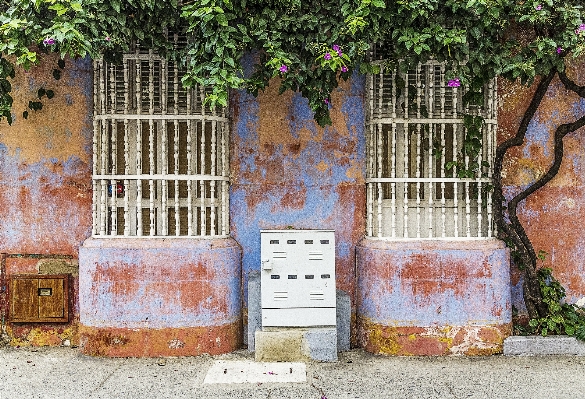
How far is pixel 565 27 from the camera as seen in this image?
5.54 m

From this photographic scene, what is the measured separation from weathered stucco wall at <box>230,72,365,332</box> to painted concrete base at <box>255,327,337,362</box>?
0.93 meters

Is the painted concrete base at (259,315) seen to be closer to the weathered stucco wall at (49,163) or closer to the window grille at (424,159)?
the window grille at (424,159)

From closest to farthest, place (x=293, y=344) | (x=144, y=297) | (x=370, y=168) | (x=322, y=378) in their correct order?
1. (x=322, y=378)
2. (x=293, y=344)
3. (x=144, y=297)
4. (x=370, y=168)

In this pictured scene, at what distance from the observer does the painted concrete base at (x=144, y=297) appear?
5.97m

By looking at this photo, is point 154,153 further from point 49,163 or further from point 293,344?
point 293,344

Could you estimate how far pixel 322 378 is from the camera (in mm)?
5391

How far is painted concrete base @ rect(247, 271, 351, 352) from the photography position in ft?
19.9

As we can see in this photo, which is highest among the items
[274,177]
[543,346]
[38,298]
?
[274,177]

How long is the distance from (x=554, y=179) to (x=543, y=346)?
5.96ft

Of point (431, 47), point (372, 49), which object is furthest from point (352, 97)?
point (431, 47)

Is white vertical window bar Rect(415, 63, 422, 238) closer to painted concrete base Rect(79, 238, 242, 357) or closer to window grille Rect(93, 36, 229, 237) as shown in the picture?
window grille Rect(93, 36, 229, 237)

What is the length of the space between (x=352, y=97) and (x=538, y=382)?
3380 millimetres

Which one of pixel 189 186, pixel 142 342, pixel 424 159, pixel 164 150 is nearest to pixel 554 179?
pixel 424 159

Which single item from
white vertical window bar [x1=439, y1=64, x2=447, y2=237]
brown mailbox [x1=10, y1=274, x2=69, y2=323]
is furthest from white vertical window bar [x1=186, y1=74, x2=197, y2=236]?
white vertical window bar [x1=439, y1=64, x2=447, y2=237]
